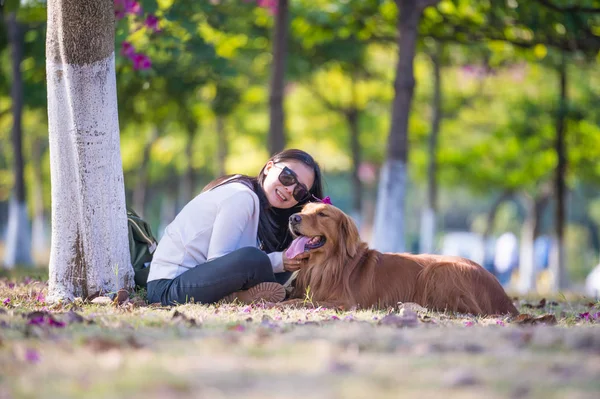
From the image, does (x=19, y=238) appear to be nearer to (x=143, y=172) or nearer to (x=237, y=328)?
(x=143, y=172)

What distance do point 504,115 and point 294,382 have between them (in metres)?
18.5

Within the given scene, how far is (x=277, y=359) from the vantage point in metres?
3.63

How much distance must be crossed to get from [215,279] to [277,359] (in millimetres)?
2583

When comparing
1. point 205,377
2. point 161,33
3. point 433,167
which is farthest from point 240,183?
point 433,167

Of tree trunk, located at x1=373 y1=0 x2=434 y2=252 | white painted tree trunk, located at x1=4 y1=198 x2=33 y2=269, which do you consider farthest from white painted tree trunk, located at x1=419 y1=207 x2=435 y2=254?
white painted tree trunk, located at x1=4 y1=198 x2=33 y2=269

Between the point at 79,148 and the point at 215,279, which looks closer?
the point at 215,279

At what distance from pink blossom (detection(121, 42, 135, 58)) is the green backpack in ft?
8.19

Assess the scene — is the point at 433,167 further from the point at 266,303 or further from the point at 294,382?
the point at 294,382

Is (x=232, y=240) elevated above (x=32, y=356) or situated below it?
above

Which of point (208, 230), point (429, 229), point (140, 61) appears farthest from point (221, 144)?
point (208, 230)

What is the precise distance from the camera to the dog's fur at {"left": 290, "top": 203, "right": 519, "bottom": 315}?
657 cm

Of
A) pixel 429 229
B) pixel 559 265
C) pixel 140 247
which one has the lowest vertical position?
pixel 559 265

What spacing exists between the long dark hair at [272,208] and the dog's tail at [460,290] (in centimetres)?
116

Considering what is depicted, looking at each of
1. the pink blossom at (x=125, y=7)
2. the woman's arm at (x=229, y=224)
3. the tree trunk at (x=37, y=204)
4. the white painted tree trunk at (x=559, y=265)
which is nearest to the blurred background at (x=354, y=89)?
the pink blossom at (x=125, y=7)
